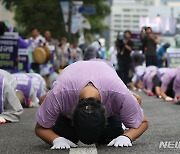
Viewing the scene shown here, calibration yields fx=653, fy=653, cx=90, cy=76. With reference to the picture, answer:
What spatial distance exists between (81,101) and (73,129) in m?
0.56

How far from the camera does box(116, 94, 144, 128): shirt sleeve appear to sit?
5441 mm

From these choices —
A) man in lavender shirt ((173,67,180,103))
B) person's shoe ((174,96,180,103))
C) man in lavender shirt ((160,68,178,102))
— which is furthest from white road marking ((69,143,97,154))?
man in lavender shirt ((160,68,178,102))

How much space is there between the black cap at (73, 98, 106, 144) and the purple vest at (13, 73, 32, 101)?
222 inches

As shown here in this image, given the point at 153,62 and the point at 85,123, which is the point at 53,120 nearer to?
the point at 85,123

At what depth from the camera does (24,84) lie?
10.7 meters

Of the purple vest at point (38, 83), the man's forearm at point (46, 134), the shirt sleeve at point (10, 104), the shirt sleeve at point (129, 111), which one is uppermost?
the shirt sleeve at point (129, 111)

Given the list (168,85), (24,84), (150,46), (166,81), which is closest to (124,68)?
(150,46)

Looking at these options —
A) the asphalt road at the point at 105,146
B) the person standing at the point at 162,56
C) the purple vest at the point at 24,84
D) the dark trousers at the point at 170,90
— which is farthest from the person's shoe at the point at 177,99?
the person standing at the point at 162,56

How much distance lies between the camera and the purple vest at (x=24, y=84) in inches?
421

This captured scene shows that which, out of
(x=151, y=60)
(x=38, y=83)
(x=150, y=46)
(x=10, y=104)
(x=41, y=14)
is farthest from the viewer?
(x=41, y=14)

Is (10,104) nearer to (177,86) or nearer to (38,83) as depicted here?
(38,83)

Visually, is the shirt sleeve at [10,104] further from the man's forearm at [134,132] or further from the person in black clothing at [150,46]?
the person in black clothing at [150,46]

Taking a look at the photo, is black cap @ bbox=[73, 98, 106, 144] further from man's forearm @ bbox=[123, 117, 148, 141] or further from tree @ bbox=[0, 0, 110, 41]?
tree @ bbox=[0, 0, 110, 41]

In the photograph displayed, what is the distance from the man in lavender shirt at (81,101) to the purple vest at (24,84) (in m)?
5.02
